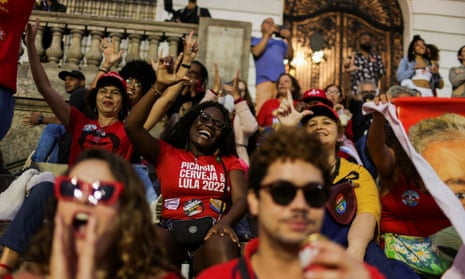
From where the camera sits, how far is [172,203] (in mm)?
3467

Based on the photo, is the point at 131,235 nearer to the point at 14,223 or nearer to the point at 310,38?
the point at 14,223

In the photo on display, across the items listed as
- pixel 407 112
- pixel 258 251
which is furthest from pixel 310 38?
pixel 258 251

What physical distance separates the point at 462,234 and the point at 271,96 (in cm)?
535

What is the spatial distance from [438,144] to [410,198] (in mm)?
501

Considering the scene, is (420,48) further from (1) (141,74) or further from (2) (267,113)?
(1) (141,74)

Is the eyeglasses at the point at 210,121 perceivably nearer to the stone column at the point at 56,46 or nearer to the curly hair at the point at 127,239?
the curly hair at the point at 127,239

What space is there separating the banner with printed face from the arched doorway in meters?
8.93

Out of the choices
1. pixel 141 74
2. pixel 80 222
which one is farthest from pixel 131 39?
pixel 80 222

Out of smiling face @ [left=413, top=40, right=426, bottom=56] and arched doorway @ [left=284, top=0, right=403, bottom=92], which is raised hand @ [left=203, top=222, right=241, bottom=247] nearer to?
smiling face @ [left=413, top=40, right=426, bottom=56]

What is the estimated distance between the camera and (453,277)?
9.91 feet

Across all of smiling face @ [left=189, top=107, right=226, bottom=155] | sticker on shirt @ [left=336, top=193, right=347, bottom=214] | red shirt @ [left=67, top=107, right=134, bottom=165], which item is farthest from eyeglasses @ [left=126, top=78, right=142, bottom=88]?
sticker on shirt @ [left=336, top=193, right=347, bottom=214]

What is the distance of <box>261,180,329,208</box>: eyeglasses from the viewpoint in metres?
1.83

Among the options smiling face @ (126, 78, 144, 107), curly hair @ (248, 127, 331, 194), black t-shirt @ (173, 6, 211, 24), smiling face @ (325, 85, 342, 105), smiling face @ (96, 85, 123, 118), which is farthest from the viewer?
black t-shirt @ (173, 6, 211, 24)

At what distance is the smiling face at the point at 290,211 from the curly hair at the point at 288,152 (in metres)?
0.02
